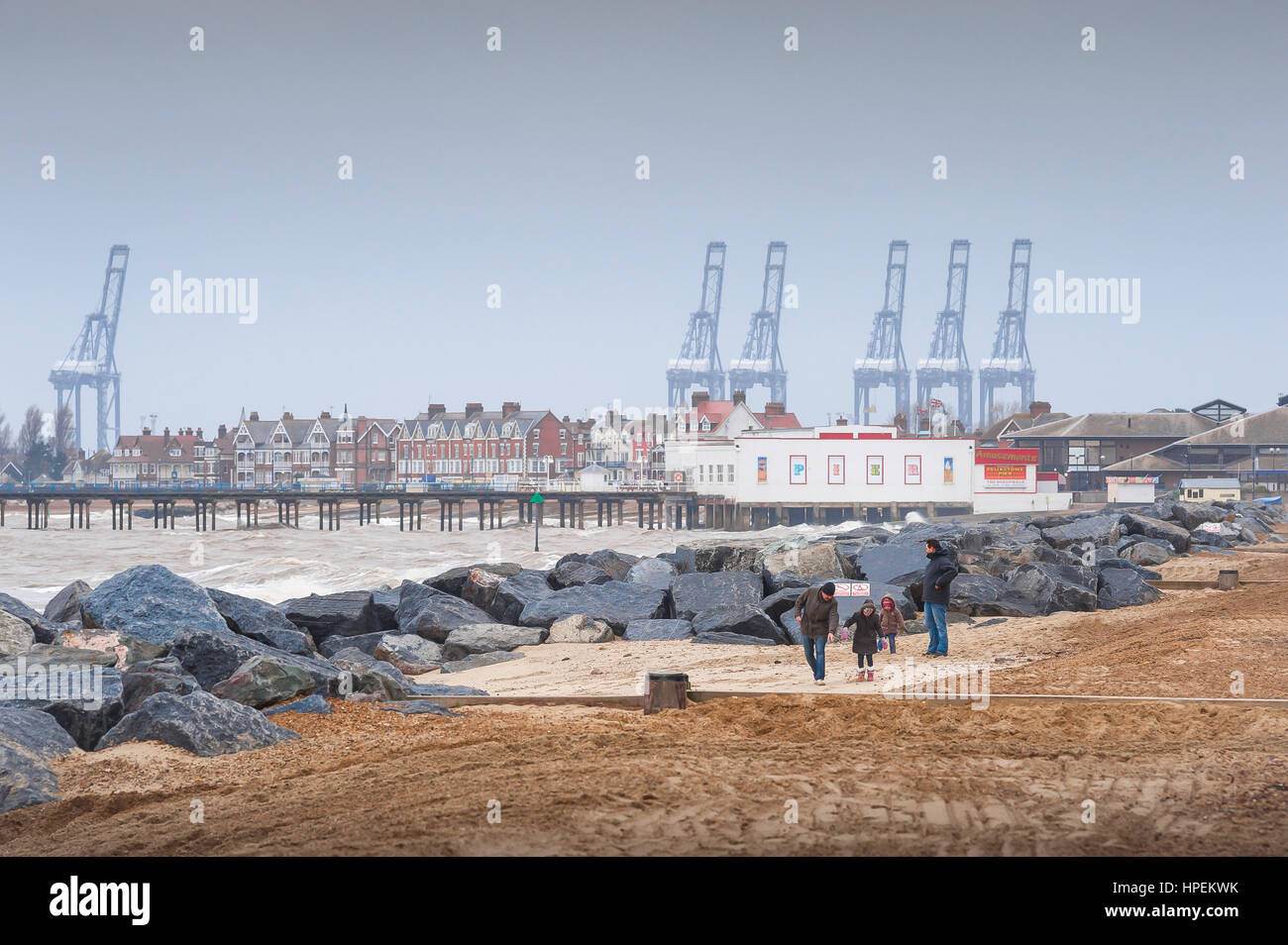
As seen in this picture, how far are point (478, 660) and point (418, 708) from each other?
5987mm

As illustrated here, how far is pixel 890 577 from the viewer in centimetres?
2142

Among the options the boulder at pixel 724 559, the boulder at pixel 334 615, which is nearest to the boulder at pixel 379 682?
the boulder at pixel 334 615

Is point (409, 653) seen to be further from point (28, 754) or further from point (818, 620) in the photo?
point (28, 754)

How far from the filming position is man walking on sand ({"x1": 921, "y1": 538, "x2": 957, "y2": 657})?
1411cm

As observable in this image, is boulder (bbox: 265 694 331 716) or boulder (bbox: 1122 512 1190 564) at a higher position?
boulder (bbox: 1122 512 1190 564)

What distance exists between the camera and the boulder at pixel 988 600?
18.4 metres

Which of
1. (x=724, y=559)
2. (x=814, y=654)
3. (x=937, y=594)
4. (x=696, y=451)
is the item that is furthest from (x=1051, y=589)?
(x=696, y=451)

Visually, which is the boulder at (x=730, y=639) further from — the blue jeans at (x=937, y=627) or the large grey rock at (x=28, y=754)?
the large grey rock at (x=28, y=754)

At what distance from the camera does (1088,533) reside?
30.8 m

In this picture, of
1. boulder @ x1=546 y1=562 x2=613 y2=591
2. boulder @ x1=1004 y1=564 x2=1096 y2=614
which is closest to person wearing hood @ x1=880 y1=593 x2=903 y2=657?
boulder @ x1=1004 y1=564 x2=1096 y2=614

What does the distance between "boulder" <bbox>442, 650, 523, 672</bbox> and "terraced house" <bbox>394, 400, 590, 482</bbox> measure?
104773 millimetres

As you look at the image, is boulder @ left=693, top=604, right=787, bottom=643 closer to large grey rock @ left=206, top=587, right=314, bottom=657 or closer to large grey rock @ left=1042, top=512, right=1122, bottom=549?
large grey rock @ left=206, top=587, right=314, bottom=657
